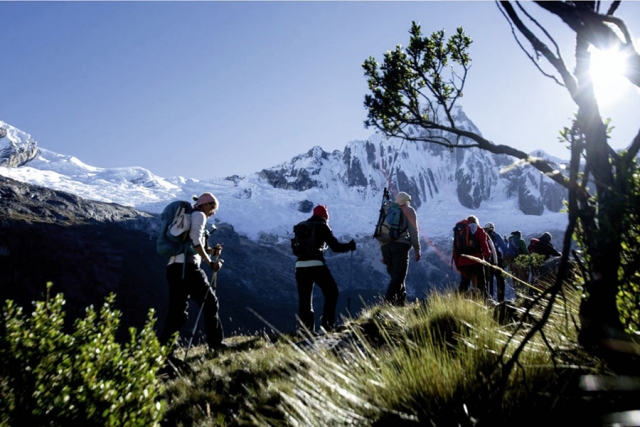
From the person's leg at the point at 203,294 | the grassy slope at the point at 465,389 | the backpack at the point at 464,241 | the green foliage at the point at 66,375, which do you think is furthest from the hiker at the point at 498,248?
the green foliage at the point at 66,375

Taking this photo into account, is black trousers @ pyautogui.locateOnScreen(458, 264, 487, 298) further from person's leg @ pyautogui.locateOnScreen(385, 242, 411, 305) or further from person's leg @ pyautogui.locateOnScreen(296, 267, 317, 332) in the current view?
person's leg @ pyautogui.locateOnScreen(296, 267, 317, 332)

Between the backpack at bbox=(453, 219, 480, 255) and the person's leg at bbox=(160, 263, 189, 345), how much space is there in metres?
5.53

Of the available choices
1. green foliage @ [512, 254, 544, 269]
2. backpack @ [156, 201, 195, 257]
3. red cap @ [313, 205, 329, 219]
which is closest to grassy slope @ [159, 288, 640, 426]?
backpack @ [156, 201, 195, 257]

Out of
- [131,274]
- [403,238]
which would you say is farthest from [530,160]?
[131,274]

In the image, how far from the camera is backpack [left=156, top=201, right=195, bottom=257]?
6352 millimetres

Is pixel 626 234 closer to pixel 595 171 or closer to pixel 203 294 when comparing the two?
pixel 595 171

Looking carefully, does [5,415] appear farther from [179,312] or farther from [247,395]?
[179,312]

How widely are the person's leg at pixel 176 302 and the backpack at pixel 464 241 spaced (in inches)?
218

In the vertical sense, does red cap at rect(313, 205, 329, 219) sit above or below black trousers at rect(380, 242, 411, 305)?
above

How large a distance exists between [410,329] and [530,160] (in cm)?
362

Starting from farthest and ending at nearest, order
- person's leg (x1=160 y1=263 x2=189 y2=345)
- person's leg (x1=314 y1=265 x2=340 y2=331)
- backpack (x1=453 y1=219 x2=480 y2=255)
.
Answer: backpack (x1=453 y1=219 x2=480 y2=255), person's leg (x1=314 y1=265 x2=340 y2=331), person's leg (x1=160 y1=263 x2=189 y2=345)

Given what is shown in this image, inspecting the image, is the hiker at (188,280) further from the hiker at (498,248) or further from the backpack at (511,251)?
the backpack at (511,251)

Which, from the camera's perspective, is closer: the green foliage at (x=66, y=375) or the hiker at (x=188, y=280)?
the green foliage at (x=66, y=375)

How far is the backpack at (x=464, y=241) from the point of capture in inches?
361
